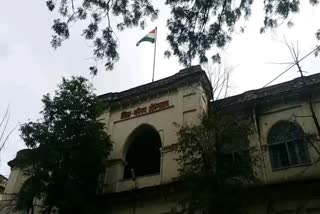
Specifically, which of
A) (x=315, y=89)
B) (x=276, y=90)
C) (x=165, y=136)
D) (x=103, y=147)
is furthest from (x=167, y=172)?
(x=315, y=89)

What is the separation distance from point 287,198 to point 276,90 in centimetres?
425

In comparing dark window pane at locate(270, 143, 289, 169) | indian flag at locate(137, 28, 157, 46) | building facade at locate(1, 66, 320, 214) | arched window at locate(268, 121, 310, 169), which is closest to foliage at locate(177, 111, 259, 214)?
building facade at locate(1, 66, 320, 214)

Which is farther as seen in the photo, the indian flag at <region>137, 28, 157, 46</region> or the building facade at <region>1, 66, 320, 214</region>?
the indian flag at <region>137, 28, 157, 46</region>

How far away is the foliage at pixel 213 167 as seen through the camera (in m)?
9.88

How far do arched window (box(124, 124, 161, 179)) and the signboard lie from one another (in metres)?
0.62

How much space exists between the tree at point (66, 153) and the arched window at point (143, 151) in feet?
5.11

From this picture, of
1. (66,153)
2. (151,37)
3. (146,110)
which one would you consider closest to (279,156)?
(146,110)

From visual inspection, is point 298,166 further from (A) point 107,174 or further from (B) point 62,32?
(B) point 62,32

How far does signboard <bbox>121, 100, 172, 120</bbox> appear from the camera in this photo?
15262 mm

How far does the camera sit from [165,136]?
14.4m

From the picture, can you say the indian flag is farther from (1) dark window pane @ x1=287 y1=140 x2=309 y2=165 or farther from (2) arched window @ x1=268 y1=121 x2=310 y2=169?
(1) dark window pane @ x1=287 y1=140 x2=309 y2=165

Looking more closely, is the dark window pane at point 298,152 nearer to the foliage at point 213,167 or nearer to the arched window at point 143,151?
the foliage at point 213,167

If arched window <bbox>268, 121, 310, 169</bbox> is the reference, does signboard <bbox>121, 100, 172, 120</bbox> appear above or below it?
above

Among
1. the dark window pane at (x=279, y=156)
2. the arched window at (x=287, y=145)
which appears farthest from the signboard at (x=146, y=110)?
the dark window pane at (x=279, y=156)
